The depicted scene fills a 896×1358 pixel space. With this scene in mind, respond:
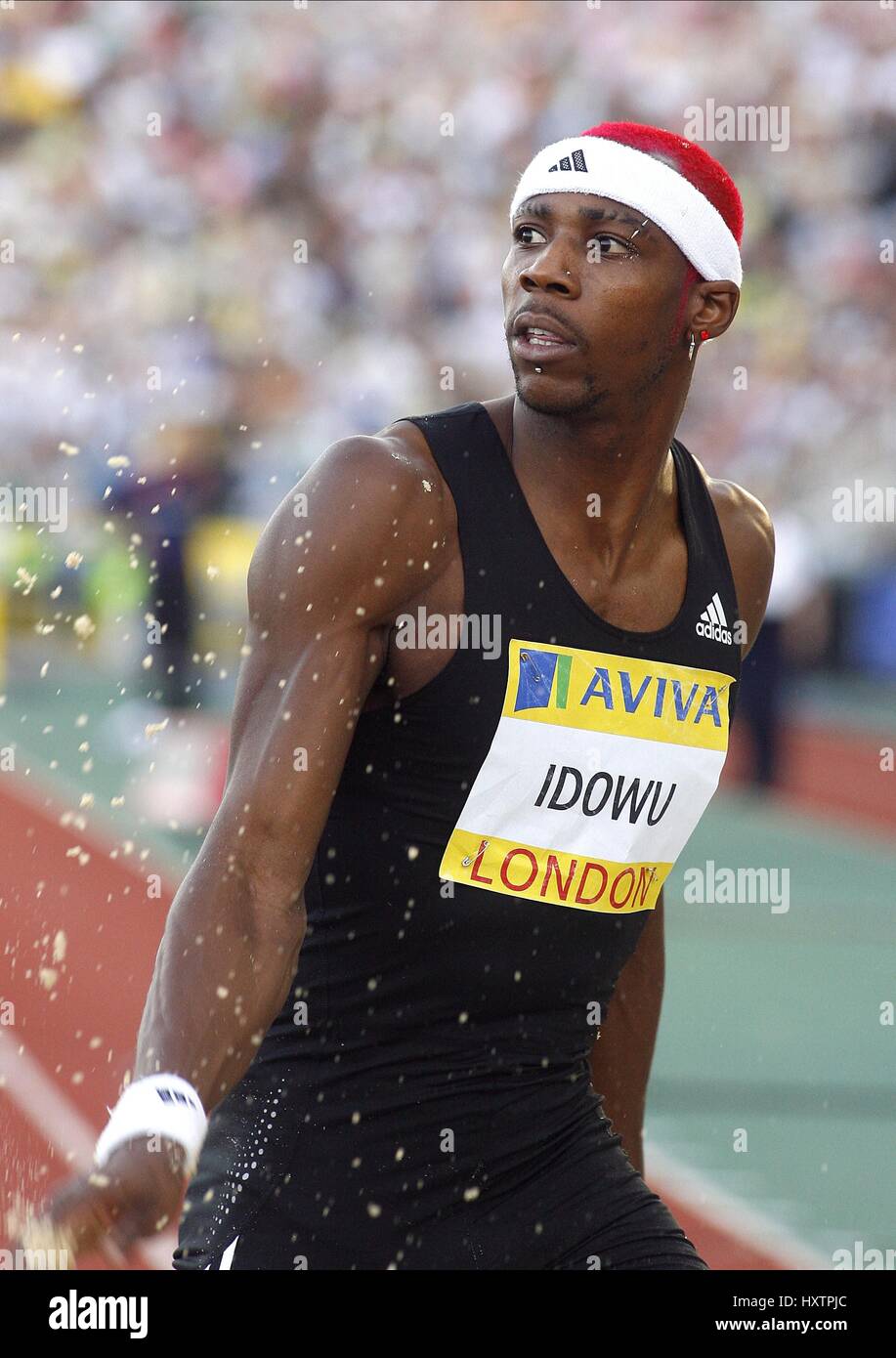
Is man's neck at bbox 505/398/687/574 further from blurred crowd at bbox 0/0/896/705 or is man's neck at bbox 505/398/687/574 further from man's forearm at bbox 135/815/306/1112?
blurred crowd at bbox 0/0/896/705

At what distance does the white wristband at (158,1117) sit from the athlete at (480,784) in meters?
0.26

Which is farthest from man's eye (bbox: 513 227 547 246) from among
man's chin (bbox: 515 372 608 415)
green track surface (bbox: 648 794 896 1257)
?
green track surface (bbox: 648 794 896 1257)

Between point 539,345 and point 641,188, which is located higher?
point 641,188

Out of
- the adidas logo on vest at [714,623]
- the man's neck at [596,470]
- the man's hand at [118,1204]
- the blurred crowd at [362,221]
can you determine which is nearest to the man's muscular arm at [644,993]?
the adidas logo on vest at [714,623]

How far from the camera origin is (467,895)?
2.56 metres

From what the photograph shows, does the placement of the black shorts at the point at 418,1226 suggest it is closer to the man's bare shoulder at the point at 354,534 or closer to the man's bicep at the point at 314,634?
the man's bicep at the point at 314,634

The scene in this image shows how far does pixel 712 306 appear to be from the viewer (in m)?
2.94

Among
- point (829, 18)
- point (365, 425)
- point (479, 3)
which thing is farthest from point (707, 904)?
point (479, 3)

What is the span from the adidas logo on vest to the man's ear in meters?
0.42

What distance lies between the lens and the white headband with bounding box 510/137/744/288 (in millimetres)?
2746

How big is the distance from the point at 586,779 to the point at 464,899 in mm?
243

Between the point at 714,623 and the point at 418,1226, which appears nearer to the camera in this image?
the point at 418,1226

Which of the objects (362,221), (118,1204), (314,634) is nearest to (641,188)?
(314,634)

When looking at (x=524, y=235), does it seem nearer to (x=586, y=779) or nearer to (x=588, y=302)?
(x=588, y=302)
